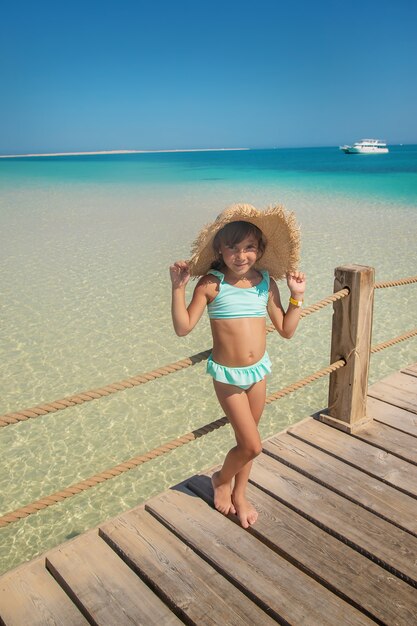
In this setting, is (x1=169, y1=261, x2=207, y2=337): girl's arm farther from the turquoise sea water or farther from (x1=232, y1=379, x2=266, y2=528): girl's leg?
the turquoise sea water

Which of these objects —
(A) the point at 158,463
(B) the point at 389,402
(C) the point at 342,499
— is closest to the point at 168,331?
(A) the point at 158,463

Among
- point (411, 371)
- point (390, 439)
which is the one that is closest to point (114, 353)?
point (411, 371)

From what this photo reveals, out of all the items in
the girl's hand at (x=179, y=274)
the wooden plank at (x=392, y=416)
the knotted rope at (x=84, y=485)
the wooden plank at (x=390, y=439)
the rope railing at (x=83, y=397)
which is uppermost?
the girl's hand at (x=179, y=274)

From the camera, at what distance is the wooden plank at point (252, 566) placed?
2.00 m

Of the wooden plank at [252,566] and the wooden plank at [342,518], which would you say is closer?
the wooden plank at [252,566]

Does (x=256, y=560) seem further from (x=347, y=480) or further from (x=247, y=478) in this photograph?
(x=347, y=480)

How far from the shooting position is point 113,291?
920 cm

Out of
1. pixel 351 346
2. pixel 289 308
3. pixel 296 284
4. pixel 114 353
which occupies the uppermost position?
pixel 296 284

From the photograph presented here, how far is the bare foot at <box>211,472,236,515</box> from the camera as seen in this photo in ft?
8.32

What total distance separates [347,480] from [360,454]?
297mm

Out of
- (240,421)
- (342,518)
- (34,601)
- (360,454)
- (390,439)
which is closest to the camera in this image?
(34,601)

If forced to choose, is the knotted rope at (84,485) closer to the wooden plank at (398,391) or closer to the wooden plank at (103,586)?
the wooden plank at (103,586)

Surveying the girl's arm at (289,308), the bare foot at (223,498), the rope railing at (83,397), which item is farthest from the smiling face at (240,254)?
the bare foot at (223,498)

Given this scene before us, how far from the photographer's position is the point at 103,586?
2129 mm
